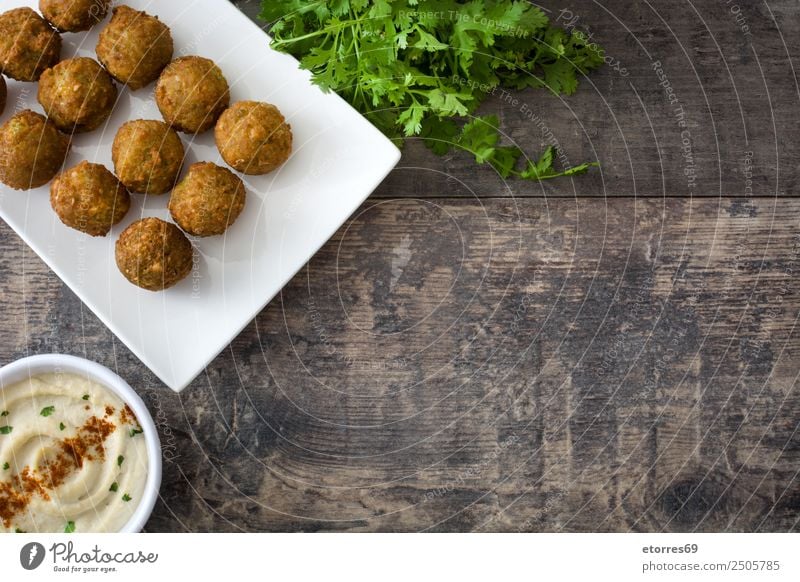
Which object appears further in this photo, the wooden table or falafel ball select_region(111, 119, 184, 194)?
the wooden table

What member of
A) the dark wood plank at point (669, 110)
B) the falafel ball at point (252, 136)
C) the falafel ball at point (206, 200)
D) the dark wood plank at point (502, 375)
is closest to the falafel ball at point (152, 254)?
the falafel ball at point (206, 200)

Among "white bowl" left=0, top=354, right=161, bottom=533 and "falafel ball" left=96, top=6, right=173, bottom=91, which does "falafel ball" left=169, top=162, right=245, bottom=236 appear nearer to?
"falafel ball" left=96, top=6, right=173, bottom=91

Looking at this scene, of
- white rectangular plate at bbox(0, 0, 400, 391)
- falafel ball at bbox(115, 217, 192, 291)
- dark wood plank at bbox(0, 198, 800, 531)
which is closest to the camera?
falafel ball at bbox(115, 217, 192, 291)

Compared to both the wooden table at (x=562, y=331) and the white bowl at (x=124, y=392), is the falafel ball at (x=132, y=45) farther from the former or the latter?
the white bowl at (x=124, y=392)

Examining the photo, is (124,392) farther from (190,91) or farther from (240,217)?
(190,91)

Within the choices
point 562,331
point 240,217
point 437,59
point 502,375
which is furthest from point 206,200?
point 562,331

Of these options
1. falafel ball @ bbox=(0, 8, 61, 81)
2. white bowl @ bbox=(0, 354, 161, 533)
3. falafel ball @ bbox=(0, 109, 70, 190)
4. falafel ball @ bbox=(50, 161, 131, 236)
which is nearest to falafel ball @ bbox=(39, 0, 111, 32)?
falafel ball @ bbox=(0, 8, 61, 81)
